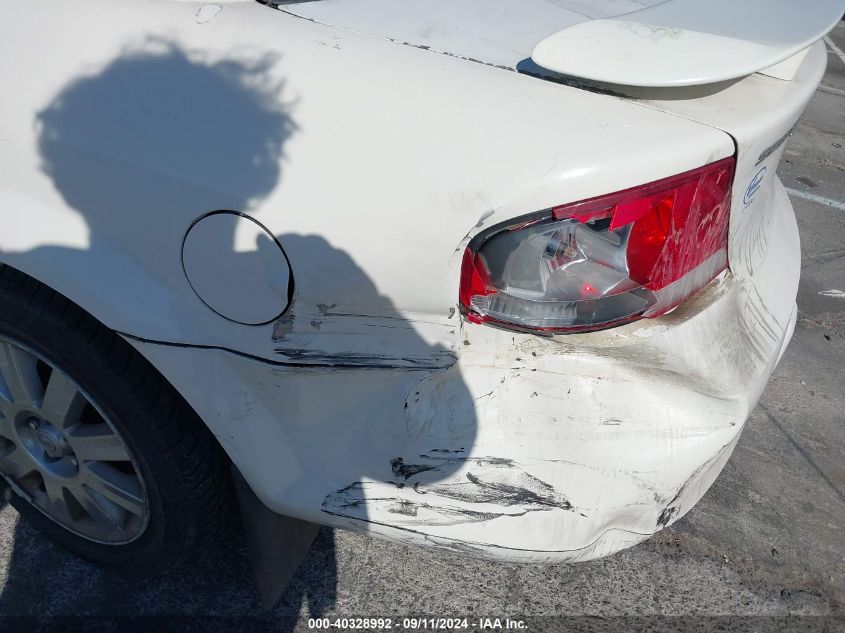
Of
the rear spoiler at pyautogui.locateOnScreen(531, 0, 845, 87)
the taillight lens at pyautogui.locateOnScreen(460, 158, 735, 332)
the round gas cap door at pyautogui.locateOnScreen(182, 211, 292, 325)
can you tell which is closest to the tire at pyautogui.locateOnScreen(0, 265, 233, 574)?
the round gas cap door at pyautogui.locateOnScreen(182, 211, 292, 325)

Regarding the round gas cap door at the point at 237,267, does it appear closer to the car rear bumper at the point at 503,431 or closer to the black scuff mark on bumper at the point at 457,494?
the car rear bumper at the point at 503,431

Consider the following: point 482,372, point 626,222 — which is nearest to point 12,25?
point 482,372

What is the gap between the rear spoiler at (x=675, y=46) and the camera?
4.63 ft

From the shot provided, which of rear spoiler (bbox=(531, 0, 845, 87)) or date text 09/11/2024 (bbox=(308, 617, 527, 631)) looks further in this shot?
date text 09/11/2024 (bbox=(308, 617, 527, 631))

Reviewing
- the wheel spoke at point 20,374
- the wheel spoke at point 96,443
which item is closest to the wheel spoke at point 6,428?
the wheel spoke at point 20,374

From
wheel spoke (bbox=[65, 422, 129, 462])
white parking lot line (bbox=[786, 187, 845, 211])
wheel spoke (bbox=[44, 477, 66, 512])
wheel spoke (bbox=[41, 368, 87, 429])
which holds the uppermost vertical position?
wheel spoke (bbox=[41, 368, 87, 429])

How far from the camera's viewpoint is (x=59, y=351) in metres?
1.72

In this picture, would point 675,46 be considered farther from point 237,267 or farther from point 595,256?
point 237,267

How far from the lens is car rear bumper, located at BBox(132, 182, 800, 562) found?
1.45m

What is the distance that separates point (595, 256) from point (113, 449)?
3.95ft

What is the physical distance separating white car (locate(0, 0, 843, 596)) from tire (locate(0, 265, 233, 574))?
0.06 feet

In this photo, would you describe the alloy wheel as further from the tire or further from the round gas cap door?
the round gas cap door

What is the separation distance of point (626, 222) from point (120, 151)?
0.95 m

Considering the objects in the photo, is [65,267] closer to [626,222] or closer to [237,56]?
[237,56]
